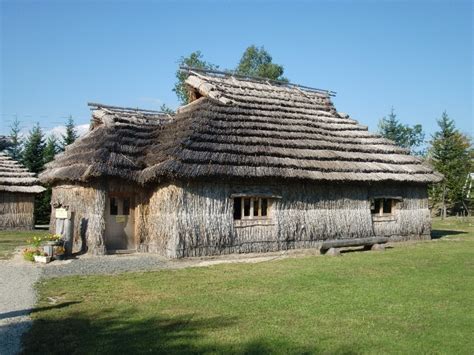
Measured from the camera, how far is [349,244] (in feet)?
57.9

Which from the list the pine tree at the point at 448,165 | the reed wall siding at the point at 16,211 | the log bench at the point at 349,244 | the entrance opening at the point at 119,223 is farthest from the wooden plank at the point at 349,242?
the pine tree at the point at 448,165

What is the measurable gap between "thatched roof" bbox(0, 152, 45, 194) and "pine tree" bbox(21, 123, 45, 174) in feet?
→ 27.7

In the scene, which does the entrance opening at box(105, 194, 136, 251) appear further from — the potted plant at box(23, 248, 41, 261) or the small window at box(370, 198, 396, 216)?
the small window at box(370, 198, 396, 216)

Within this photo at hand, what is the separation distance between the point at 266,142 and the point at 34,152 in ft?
83.4

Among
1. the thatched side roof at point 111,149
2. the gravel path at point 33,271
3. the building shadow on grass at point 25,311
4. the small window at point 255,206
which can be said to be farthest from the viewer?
the small window at point 255,206

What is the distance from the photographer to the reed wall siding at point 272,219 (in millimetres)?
15977

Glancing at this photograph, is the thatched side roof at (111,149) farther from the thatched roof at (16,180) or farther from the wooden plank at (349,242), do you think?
the wooden plank at (349,242)

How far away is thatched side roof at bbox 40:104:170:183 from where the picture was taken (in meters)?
16.6

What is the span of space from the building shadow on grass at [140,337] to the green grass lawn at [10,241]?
9.28m

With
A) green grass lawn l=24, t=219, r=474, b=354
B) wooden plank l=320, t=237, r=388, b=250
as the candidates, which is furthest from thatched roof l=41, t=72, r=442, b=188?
green grass lawn l=24, t=219, r=474, b=354

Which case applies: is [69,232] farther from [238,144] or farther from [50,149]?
[50,149]

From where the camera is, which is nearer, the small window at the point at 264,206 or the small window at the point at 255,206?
the small window at the point at 255,206

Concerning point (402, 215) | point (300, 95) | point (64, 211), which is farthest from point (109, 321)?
point (300, 95)

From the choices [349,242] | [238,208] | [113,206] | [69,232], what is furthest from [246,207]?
[69,232]
